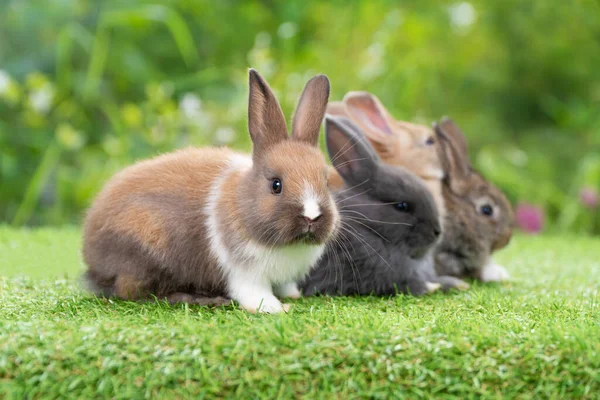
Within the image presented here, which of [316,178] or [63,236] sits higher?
[316,178]

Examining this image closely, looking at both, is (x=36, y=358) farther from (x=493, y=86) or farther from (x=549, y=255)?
(x=493, y=86)

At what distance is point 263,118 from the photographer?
270 cm

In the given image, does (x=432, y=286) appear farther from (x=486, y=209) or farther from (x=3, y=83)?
(x=3, y=83)

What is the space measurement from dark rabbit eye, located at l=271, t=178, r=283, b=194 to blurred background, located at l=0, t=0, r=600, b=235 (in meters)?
3.45

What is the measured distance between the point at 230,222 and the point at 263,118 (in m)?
0.43

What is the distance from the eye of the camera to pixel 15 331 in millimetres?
2215

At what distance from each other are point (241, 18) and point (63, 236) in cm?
367

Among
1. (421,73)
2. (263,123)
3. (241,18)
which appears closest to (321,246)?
(263,123)

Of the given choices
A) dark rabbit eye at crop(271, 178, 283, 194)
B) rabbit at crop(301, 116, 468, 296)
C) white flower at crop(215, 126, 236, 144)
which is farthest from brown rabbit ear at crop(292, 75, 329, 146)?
white flower at crop(215, 126, 236, 144)

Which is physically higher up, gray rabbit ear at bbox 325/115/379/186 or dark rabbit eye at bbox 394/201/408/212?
gray rabbit ear at bbox 325/115/379/186

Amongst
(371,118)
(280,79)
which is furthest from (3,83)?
(371,118)

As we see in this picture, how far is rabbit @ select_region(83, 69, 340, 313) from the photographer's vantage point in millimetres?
2594

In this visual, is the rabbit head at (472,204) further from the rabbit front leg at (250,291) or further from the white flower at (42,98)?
the white flower at (42,98)

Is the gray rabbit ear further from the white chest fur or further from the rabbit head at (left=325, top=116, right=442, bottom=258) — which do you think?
the white chest fur
